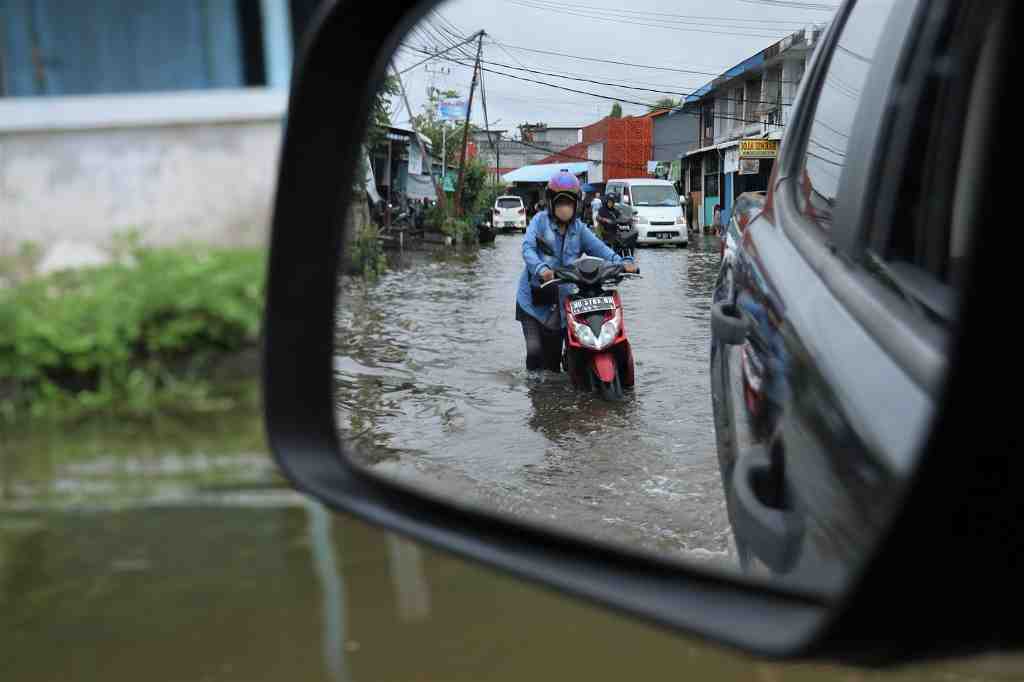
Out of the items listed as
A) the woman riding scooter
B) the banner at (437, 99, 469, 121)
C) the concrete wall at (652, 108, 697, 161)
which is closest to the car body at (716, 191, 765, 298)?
the woman riding scooter

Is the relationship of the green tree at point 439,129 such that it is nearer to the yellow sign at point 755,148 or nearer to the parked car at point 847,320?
the yellow sign at point 755,148

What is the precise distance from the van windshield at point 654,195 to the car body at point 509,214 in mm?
13837

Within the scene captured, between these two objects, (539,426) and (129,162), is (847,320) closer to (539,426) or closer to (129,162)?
(539,426)

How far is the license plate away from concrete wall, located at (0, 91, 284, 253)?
2.27m

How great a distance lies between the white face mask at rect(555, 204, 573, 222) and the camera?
6891mm

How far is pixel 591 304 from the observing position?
6.66m

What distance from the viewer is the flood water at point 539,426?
15.7ft

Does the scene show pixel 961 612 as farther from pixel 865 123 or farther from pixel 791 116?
pixel 791 116

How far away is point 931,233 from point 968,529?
778mm

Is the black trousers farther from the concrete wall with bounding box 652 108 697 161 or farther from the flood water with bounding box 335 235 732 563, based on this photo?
the concrete wall with bounding box 652 108 697 161

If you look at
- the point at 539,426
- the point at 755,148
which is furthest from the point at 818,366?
the point at 755,148

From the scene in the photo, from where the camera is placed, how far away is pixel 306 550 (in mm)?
4117

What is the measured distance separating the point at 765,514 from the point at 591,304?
5352mm

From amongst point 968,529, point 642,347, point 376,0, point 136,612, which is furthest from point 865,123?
point 642,347
